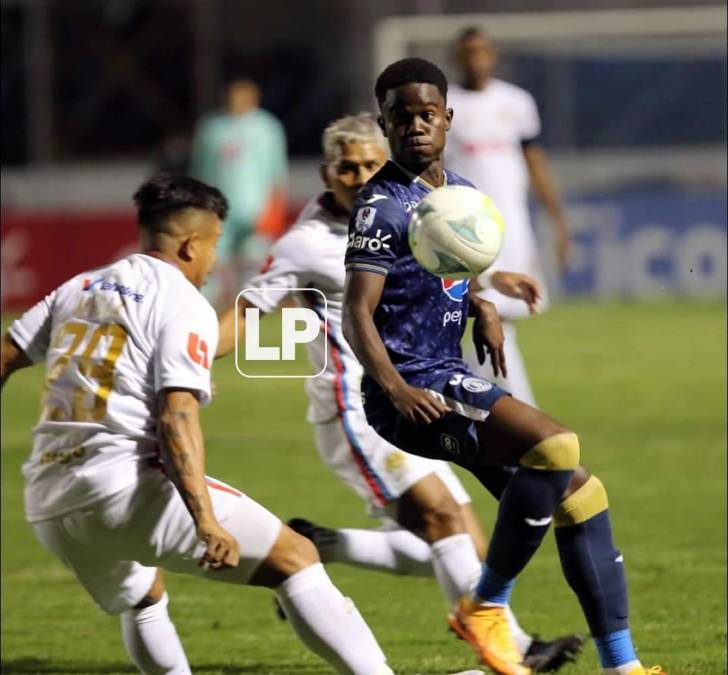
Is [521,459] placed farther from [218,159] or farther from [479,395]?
[218,159]

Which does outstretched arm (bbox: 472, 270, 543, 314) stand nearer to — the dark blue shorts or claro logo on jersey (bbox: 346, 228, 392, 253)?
the dark blue shorts

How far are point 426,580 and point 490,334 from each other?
2.86 meters

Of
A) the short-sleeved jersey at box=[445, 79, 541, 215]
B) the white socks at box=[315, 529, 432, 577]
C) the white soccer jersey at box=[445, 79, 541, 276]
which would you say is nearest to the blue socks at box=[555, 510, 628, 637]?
the white socks at box=[315, 529, 432, 577]

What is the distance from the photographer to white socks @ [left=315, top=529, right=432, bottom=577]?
655cm

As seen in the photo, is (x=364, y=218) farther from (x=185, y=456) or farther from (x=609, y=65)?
(x=609, y=65)

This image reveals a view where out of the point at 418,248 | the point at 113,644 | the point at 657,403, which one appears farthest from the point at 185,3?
the point at 418,248

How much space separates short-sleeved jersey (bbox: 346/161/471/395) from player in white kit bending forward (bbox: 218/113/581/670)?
3.39ft

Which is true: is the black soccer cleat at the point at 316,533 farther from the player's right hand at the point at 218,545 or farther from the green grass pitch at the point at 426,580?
the player's right hand at the point at 218,545

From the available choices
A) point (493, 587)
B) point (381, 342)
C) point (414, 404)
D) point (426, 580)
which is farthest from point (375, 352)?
point (426, 580)

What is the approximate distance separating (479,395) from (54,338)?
3.82ft

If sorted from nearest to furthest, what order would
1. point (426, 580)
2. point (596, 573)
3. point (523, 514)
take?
point (523, 514) → point (596, 573) → point (426, 580)

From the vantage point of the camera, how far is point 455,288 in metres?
4.97

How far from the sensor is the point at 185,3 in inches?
1096

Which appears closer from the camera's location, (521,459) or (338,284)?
(521,459)
